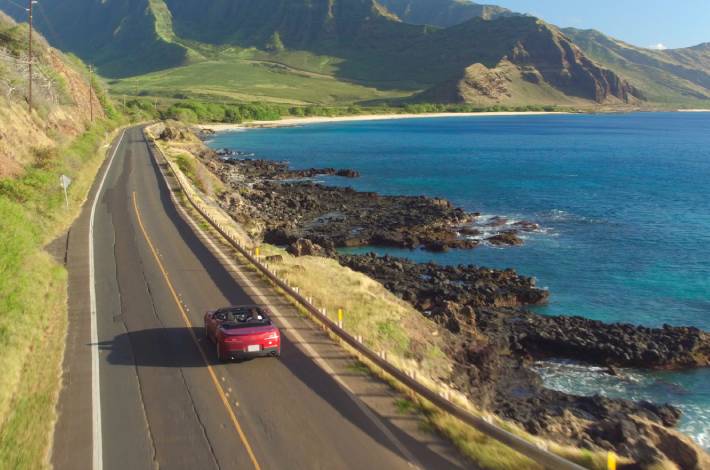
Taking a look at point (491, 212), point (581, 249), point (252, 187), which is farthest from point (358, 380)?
point (252, 187)

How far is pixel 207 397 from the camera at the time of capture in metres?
14.3

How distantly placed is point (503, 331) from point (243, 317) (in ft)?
50.8

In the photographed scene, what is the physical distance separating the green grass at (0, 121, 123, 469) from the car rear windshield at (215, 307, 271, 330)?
4.28 metres

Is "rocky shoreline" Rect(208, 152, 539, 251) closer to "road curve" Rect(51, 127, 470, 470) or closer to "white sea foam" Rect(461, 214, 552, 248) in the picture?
"white sea foam" Rect(461, 214, 552, 248)

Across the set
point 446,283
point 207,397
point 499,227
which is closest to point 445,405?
point 207,397

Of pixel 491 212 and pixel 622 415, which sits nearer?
pixel 622 415

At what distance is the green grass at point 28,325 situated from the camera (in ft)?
41.9

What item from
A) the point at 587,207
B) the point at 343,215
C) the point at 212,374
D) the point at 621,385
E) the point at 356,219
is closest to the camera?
the point at 212,374

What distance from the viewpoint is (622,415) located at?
20438 millimetres

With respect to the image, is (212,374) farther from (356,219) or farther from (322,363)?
(356,219)

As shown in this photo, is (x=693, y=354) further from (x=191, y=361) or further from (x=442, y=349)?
(x=191, y=361)

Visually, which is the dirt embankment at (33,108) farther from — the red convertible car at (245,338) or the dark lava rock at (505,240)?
the dark lava rock at (505,240)

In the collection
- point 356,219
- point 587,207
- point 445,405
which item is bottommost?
point 356,219

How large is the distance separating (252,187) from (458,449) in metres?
64.2
